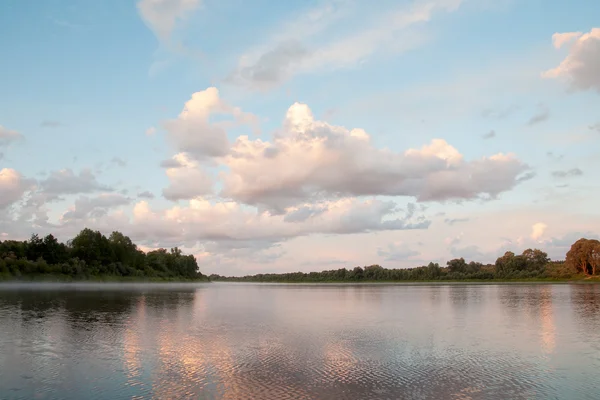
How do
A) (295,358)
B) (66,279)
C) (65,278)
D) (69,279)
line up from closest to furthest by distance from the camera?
(295,358) < (65,278) < (66,279) < (69,279)

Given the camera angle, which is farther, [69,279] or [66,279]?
[69,279]

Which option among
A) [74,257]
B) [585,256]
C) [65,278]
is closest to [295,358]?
[65,278]

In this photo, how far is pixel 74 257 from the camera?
140375 millimetres

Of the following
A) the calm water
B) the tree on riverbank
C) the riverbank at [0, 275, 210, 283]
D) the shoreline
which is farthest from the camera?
the tree on riverbank

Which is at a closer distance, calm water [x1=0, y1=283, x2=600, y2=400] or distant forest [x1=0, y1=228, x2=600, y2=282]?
calm water [x1=0, y1=283, x2=600, y2=400]

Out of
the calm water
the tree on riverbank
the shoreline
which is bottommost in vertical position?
the calm water

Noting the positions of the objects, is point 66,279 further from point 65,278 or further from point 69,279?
point 69,279

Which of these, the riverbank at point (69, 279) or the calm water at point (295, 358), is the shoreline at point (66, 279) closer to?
the riverbank at point (69, 279)

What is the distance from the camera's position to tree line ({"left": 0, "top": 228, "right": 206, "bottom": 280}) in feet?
381

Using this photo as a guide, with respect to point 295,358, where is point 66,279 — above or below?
above

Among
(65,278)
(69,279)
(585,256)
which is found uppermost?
(585,256)

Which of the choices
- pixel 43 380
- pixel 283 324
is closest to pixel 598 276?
pixel 283 324

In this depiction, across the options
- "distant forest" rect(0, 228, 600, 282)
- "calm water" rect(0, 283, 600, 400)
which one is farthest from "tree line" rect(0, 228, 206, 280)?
"calm water" rect(0, 283, 600, 400)

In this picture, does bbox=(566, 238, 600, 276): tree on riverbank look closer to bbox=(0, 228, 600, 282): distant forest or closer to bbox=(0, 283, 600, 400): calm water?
bbox=(0, 228, 600, 282): distant forest
